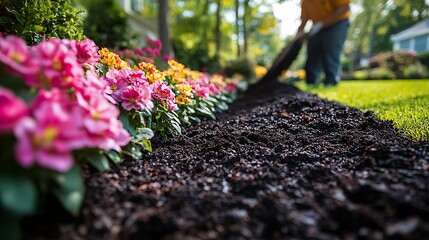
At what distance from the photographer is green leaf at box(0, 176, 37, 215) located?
0.87 metres

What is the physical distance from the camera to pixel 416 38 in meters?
27.2

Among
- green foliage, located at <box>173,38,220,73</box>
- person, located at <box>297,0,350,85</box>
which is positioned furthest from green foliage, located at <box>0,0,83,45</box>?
green foliage, located at <box>173,38,220,73</box>

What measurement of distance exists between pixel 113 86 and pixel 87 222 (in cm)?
99

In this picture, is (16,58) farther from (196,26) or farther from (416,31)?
(416,31)

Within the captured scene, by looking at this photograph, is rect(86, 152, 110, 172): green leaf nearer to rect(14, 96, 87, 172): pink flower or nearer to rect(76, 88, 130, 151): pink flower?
rect(76, 88, 130, 151): pink flower

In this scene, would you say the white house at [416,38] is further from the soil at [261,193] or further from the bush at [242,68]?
the soil at [261,193]

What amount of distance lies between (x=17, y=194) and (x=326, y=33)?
20.9ft

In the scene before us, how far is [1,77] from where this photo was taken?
110cm

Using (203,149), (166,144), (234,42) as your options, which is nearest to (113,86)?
(166,144)

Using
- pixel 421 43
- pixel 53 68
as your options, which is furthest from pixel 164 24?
pixel 421 43

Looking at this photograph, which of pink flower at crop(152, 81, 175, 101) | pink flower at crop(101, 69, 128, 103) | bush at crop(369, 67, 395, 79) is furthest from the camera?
bush at crop(369, 67, 395, 79)

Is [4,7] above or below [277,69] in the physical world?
above

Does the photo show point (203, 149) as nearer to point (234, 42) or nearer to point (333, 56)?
point (333, 56)

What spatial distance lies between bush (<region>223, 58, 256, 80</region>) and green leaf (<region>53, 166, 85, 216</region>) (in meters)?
9.16
